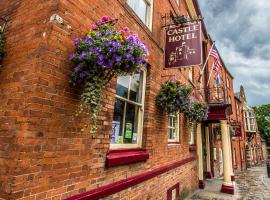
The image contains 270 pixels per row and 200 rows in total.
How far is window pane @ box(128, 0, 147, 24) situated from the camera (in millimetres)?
4891

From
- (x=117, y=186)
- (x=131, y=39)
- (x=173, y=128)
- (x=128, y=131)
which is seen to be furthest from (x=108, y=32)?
(x=173, y=128)

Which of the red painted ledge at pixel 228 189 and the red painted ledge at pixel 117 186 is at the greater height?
the red painted ledge at pixel 117 186

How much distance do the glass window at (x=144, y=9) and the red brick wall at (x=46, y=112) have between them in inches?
67.0

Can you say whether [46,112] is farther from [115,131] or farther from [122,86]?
[122,86]

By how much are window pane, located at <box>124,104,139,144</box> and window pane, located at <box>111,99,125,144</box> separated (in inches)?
8.2

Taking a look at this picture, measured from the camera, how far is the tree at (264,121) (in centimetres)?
4175

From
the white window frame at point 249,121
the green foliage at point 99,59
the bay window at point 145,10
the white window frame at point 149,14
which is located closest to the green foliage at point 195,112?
the white window frame at point 149,14

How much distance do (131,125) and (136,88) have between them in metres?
0.92

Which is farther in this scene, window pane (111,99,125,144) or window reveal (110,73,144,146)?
window reveal (110,73,144,146)

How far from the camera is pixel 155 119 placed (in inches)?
202

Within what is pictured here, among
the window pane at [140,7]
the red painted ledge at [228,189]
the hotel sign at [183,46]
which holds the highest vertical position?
the window pane at [140,7]

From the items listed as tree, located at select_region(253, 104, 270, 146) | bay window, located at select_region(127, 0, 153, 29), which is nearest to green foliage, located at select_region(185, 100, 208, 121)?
bay window, located at select_region(127, 0, 153, 29)

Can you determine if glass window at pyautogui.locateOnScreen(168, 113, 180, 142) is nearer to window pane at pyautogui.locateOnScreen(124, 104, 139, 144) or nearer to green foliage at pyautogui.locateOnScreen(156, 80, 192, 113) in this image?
green foliage at pyautogui.locateOnScreen(156, 80, 192, 113)

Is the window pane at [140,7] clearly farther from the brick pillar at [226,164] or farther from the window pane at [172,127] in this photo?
the brick pillar at [226,164]
